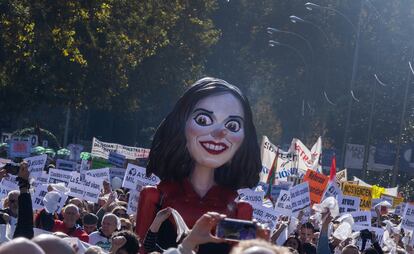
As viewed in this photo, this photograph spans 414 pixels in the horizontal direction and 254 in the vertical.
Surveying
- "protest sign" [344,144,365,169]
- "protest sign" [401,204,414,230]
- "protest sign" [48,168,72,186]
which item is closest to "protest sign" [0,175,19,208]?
"protest sign" [48,168,72,186]

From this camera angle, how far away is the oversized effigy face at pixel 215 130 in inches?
305

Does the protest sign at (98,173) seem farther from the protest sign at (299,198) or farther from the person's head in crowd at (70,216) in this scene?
the person's head in crowd at (70,216)

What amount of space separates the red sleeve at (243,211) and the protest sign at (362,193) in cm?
1268

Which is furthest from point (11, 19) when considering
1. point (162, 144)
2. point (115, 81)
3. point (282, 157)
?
point (162, 144)

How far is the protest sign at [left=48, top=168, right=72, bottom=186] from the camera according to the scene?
16391 mm

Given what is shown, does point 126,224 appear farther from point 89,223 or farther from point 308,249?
point 308,249

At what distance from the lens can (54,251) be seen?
16.3ft

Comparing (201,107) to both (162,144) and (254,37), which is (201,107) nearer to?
(162,144)

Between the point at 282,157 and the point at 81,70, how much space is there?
1215cm

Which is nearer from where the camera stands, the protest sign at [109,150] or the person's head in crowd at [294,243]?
the person's head in crowd at [294,243]

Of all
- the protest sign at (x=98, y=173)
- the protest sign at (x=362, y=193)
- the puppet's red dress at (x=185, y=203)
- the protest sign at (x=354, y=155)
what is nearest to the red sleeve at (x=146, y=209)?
the puppet's red dress at (x=185, y=203)

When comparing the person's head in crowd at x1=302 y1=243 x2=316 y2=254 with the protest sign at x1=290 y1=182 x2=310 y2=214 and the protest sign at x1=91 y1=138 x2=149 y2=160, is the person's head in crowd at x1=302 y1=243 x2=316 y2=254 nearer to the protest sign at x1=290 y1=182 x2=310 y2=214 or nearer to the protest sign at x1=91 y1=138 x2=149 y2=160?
the protest sign at x1=290 y1=182 x2=310 y2=214

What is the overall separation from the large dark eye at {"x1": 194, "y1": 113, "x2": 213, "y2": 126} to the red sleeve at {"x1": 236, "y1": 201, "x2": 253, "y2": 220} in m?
0.52

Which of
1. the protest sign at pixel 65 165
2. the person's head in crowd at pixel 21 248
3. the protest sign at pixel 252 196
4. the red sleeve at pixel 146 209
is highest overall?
the person's head in crowd at pixel 21 248
